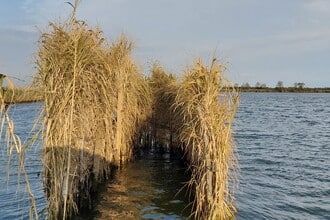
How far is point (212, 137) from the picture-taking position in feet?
33.0

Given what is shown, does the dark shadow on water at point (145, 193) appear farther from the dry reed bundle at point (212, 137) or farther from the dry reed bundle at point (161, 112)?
the dry reed bundle at point (161, 112)

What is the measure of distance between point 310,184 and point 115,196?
28.3 ft

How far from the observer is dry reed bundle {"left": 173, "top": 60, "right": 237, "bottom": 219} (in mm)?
9898

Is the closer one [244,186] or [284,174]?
[244,186]

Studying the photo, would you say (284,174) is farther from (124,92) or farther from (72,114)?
(72,114)

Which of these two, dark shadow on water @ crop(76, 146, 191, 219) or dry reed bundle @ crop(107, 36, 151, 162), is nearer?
dark shadow on water @ crop(76, 146, 191, 219)

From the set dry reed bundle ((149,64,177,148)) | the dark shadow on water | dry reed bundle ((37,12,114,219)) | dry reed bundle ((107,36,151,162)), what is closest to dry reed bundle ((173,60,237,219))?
the dark shadow on water

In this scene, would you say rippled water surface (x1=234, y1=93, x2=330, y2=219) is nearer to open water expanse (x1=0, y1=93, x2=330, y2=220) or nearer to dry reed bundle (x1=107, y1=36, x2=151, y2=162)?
open water expanse (x1=0, y1=93, x2=330, y2=220)

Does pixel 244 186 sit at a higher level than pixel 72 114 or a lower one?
lower

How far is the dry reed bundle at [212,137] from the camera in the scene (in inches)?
390

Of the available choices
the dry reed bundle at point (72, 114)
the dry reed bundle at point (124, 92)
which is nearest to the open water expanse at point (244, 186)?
the dry reed bundle at point (72, 114)

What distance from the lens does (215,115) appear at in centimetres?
1044

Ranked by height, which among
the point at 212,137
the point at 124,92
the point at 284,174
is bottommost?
the point at 284,174

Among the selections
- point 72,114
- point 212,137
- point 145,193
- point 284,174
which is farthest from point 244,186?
point 72,114
